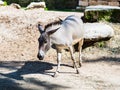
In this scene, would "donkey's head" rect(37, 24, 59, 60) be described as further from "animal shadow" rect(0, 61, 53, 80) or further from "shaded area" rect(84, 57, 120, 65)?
"shaded area" rect(84, 57, 120, 65)

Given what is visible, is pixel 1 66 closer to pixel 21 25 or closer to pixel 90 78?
pixel 90 78

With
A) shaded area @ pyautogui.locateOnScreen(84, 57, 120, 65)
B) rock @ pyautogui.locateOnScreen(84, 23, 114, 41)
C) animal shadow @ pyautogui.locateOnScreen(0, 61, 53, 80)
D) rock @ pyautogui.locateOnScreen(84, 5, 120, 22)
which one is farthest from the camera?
rock @ pyautogui.locateOnScreen(84, 5, 120, 22)

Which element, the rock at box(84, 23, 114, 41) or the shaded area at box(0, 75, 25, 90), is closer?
the shaded area at box(0, 75, 25, 90)

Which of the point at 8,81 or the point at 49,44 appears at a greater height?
the point at 49,44

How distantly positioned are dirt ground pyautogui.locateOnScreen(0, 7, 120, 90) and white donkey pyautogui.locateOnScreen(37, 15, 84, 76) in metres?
0.41

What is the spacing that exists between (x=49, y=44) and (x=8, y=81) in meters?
1.15

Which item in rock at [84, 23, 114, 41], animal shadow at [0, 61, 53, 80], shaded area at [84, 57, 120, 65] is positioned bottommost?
shaded area at [84, 57, 120, 65]

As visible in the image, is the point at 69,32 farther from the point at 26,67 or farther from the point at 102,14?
the point at 102,14

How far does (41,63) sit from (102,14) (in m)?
3.08

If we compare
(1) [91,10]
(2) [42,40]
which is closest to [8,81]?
(2) [42,40]

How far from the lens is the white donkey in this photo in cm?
770

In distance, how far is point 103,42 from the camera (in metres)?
10.7

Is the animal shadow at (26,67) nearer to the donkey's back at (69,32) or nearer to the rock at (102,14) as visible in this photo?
the donkey's back at (69,32)

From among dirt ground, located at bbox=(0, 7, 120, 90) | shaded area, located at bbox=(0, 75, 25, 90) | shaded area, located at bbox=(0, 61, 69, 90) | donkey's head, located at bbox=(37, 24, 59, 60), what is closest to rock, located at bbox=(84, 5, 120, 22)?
dirt ground, located at bbox=(0, 7, 120, 90)
